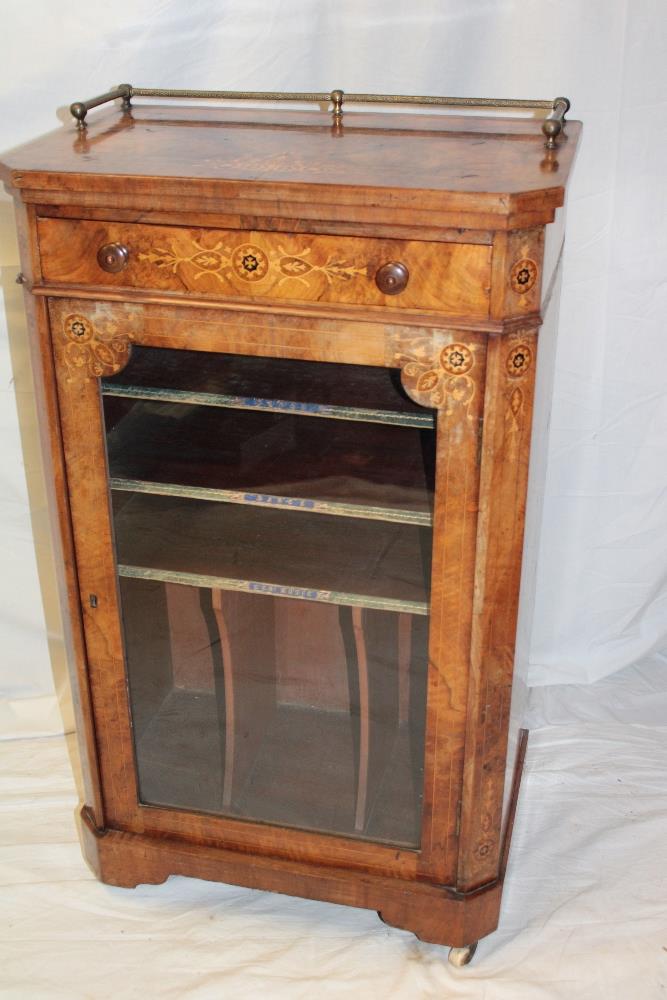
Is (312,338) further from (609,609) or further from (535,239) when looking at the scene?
(609,609)

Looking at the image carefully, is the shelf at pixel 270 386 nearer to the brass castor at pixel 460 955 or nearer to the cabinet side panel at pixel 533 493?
the cabinet side panel at pixel 533 493

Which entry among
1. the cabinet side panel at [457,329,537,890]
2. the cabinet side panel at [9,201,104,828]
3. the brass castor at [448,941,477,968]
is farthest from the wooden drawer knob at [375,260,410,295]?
the brass castor at [448,941,477,968]

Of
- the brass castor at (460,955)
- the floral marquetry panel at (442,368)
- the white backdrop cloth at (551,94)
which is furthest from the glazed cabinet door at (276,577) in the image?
the white backdrop cloth at (551,94)

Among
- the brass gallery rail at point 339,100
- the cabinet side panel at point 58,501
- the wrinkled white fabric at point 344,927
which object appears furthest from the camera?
the wrinkled white fabric at point 344,927

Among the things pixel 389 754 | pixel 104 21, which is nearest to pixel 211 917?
pixel 389 754

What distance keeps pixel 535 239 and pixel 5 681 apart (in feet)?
4.33

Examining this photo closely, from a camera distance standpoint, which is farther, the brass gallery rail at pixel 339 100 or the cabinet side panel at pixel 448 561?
the brass gallery rail at pixel 339 100

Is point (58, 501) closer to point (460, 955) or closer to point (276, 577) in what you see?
point (276, 577)

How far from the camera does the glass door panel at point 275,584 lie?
1430 millimetres

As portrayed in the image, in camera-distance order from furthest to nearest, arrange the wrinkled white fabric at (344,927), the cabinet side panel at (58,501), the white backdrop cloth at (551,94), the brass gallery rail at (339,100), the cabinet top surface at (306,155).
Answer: the white backdrop cloth at (551,94) < the wrinkled white fabric at (344,927) < the brass gallery rail at (339,100) < the cabinet side panel at (58,501) < the cabinet top surface at (306,155)

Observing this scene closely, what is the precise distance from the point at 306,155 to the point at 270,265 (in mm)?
164

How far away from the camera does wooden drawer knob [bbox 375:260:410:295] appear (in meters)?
1.25

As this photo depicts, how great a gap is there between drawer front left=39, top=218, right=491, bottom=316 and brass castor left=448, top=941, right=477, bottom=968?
825 mm

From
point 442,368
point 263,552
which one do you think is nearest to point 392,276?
point 442,368
